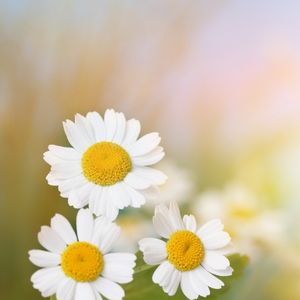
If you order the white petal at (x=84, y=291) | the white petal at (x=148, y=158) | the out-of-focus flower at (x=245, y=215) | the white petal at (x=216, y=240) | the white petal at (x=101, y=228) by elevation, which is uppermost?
the out-of-focus flower at (x=245, y=215)

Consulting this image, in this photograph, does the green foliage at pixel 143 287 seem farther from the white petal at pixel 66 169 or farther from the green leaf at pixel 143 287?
the white petal at pixel 66 169

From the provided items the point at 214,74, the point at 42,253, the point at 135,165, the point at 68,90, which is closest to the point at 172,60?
the point at 214,74

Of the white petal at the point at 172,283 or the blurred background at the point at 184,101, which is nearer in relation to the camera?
the white petal at the point at 172,283

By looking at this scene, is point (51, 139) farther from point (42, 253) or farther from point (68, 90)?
point (42, 253)

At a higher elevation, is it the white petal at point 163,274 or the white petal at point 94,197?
the white petal at point 94,197

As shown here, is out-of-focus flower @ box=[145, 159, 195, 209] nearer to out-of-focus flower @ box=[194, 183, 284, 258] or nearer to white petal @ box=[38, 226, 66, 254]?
out-of-focus flower @ box=[194, 183, 284, 258]

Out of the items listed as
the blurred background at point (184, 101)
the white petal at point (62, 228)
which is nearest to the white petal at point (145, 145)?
the white petal at point (62, 228)
